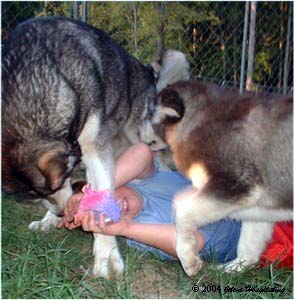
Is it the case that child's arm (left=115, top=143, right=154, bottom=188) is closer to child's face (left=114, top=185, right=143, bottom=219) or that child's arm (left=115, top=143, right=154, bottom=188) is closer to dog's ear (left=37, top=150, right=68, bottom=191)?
child's face (left=114, top=185, right=143, bottom=219)

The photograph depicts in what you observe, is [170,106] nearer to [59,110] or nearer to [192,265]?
[59,110]

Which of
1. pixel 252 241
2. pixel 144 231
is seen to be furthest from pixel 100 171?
pixel 252 241

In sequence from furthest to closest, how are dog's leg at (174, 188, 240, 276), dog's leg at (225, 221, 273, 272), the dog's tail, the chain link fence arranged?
the chain link fence
the dog's tail
dog's leg at (225, 221, 273, 272)
dog's leg at (174, 188, 240, 276)

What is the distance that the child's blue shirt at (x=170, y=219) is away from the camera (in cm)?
341

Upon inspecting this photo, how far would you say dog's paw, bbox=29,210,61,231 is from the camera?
393cm

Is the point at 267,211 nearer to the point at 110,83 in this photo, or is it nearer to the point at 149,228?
the point at 149,228

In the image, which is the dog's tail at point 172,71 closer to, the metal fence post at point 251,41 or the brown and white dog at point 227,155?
the brown and white dog at point 227,155

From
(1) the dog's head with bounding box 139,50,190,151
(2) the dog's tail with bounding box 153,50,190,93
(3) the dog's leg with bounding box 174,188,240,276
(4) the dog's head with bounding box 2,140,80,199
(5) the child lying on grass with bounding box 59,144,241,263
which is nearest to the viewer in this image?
(3) the dog's leg with bounding box 174,188,240,276

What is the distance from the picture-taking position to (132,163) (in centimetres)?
357

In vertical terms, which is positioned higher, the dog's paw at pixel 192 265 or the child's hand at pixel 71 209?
the child's hand at pixel 71 209

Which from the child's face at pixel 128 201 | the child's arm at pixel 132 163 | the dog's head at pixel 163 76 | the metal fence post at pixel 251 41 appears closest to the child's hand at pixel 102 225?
the child's face at pixel 128 201

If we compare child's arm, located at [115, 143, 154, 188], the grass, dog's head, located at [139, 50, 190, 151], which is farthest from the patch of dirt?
dog's head, located at [139, 50, 190, 151]

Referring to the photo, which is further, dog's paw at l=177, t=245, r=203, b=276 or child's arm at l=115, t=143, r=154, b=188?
child's arm at l=115, t=143, r=154, b=188

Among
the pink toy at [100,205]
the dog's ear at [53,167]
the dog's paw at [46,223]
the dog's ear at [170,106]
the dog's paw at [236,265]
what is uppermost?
the dog's ear at [170,106]
